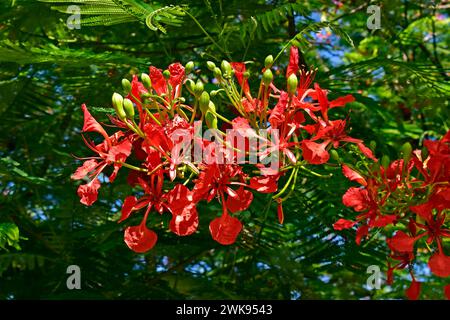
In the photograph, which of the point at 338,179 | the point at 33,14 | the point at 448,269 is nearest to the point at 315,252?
the point at 338,179

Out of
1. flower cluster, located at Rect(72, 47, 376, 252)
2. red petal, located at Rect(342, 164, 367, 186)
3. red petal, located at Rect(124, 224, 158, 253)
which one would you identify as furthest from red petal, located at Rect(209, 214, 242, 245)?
red petal, located at Rect(342, 164, 367, 186)

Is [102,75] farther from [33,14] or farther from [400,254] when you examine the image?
[400,254]

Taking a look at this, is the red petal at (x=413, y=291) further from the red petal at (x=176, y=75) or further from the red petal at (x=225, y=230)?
the red petal at (x=176, y=75)

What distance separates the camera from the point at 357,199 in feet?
4.27

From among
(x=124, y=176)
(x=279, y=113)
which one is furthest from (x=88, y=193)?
(x=124, y=176)

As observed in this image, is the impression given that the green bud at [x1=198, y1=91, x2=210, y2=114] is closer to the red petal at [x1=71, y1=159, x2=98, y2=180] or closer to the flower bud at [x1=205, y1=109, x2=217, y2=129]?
the flower bud at [x1=205, y1=109, x2=217, y2=129]

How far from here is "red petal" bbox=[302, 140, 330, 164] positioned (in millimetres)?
1232

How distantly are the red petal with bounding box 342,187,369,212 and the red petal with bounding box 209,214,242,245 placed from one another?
219mm

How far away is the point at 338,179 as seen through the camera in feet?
5.96

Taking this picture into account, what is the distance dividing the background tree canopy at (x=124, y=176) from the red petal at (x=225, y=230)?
1.65 feet

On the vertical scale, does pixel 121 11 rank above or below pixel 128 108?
above

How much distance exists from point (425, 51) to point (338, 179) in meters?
1.53

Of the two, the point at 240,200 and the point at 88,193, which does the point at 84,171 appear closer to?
the point at 88,193

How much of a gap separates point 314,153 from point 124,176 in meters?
1.09
